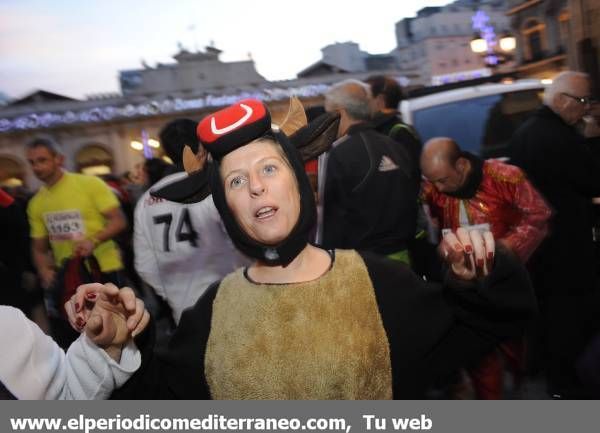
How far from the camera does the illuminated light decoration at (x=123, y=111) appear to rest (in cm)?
2741

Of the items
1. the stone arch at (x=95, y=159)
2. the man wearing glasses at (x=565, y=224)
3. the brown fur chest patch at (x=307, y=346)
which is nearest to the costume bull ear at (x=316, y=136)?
the brown fur chest patch at (x=307, y=346)

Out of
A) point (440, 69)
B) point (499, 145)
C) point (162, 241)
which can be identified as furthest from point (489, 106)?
point (440, 69)

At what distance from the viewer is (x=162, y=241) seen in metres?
2.91

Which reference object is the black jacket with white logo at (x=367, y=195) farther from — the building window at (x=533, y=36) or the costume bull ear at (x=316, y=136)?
the building window at (x=533, y=36)

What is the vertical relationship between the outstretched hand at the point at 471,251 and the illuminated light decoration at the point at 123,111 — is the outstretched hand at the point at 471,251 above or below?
Result: below

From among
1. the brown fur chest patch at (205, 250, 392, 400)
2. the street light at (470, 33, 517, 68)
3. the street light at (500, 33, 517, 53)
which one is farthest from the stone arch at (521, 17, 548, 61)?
the brown fur chest patch at (205, 250, 392, 400)

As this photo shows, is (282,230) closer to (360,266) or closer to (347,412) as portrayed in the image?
(360,266)

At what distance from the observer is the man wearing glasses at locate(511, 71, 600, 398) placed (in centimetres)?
307

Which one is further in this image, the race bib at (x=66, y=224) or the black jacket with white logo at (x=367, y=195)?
the race bib at (x=66, y=224)

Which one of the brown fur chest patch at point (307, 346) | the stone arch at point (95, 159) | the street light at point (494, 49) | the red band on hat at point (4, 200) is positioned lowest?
the stone arch at point (95, 159)

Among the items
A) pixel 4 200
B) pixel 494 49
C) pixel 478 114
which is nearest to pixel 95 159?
pixel 494 49

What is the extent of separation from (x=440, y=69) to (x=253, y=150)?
30714mm

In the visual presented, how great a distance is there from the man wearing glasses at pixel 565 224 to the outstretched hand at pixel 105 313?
2488 mm

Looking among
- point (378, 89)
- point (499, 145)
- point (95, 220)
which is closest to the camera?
point (95, 220)
